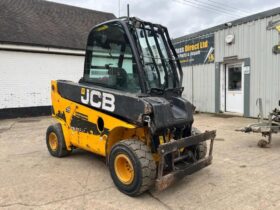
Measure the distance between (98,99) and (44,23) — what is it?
12.2 meters

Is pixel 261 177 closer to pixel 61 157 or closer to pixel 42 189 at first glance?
pixel 42 189

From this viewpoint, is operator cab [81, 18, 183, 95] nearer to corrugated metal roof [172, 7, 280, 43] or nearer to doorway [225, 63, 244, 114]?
corrugated metal roof [172, 7, 280, 43]

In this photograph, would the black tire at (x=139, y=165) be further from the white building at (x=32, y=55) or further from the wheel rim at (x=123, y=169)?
the white building at (x=32, y=55)

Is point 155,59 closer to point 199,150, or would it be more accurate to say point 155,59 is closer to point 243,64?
point 199,150

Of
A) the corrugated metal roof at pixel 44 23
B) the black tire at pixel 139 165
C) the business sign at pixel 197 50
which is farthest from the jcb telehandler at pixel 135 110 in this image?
the corrugated metal roof at pixel 44 23

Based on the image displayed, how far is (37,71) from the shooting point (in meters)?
13.3

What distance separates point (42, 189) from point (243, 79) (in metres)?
9.13

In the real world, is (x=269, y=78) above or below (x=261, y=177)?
above

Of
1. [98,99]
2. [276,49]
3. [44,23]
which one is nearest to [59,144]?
[98,99]

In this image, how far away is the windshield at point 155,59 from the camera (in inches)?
177

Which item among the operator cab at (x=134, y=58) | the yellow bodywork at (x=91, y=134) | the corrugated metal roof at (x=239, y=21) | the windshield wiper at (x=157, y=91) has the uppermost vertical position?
the corrugated metal roof at (x=239, y=21)

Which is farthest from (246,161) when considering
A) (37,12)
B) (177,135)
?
(37,12)

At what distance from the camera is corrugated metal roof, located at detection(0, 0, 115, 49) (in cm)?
1316

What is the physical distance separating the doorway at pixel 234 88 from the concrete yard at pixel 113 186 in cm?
→ 493
